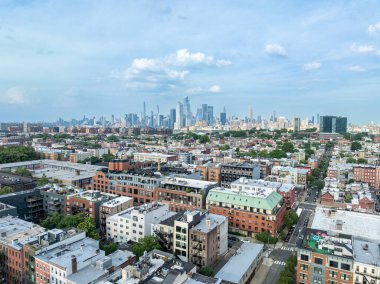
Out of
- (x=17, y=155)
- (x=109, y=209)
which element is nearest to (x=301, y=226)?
(x=109, y=209)

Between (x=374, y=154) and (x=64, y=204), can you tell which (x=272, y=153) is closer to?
(x=374, y=154)

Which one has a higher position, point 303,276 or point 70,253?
point 70,253

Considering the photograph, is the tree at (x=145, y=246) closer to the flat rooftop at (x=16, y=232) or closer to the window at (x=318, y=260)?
the flat rooftop at (x=16, y=232)

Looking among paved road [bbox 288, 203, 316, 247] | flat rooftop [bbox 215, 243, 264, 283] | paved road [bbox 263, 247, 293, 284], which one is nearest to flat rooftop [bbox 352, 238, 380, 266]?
paved road [bbox 288, 203, 316, 247]

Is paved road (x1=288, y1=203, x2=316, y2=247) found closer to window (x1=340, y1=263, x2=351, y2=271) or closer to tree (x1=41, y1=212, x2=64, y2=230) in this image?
window (x1=340, y1=263, x2=351, y2=271)

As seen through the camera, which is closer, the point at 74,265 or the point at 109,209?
the point at 74,265

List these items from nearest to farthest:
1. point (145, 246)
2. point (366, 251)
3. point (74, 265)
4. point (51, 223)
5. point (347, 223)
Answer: point (74, 265) < point (366, 251) < point (145, 246) < point (347, 223) < point (51, 223)

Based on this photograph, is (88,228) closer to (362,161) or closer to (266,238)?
(266,238)
